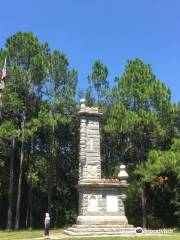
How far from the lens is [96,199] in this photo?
1769cm

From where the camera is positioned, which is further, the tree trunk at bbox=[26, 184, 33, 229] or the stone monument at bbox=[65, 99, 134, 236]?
the tree trunk at bbox=[26, 184, 33, 229]

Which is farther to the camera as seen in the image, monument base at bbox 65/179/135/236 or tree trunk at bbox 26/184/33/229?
tree trunk at bbox 26/184/33/229

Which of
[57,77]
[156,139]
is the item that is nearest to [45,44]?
[57,77]

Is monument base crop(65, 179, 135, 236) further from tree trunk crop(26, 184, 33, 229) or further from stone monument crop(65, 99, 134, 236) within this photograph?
tree trunk crop(26, 184, 33, 229)

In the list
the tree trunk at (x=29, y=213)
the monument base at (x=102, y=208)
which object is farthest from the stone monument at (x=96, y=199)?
the tree trunk at (x=29, y=213)

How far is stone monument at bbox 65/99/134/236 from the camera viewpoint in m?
17.0

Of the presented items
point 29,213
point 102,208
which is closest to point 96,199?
point 102,208

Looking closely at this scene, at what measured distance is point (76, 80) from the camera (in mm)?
29031

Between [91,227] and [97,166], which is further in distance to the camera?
[97,166]

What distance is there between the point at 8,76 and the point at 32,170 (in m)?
7.44

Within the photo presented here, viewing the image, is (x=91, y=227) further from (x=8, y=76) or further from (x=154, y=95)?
(x=8, y=76)

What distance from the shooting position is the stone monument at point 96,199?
55.8 ft

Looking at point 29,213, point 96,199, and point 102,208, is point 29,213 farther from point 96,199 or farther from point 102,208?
point 102,208

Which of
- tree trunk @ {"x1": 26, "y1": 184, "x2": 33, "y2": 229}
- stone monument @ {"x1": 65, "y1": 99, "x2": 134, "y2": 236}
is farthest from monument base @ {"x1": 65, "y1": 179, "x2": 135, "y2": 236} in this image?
tree trunk @ {"x1": 26, "y1": 184, "x2": 33, "y2": 229}
